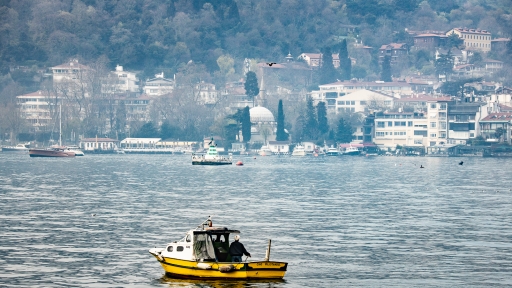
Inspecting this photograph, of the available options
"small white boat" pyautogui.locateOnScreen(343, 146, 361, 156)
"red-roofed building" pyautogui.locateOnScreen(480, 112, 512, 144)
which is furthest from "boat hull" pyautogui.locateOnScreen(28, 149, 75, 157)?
"red-roofed building" pyautogui.locateOnScreen(480, 112, 512, 144)

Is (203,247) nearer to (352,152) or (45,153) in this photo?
(45,153)

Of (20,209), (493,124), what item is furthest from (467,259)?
(493,124)

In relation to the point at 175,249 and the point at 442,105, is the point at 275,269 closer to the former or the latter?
the point at 175,249

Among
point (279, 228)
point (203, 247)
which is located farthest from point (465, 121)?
point (203, 247)

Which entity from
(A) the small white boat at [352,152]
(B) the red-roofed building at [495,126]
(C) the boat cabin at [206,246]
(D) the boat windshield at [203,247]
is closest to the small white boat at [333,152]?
(A) the small white boat at [352,152]

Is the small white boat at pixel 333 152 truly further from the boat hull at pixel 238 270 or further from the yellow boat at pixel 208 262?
the boat hull at pixel 238 270

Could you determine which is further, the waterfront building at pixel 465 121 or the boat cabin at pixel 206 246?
the waterfront building at pixel 465 121

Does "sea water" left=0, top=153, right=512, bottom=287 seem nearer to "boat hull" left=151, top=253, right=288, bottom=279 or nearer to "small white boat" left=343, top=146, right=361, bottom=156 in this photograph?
"boat hull" left=151, top=253, right=288, bottom=279

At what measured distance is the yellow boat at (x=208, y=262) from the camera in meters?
37.8

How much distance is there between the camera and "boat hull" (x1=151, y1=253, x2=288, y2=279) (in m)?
37.7

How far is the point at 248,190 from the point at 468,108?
11298cm

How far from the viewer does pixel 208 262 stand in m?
38.3

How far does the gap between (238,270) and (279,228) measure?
1586cm

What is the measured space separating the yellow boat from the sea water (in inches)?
13.2
